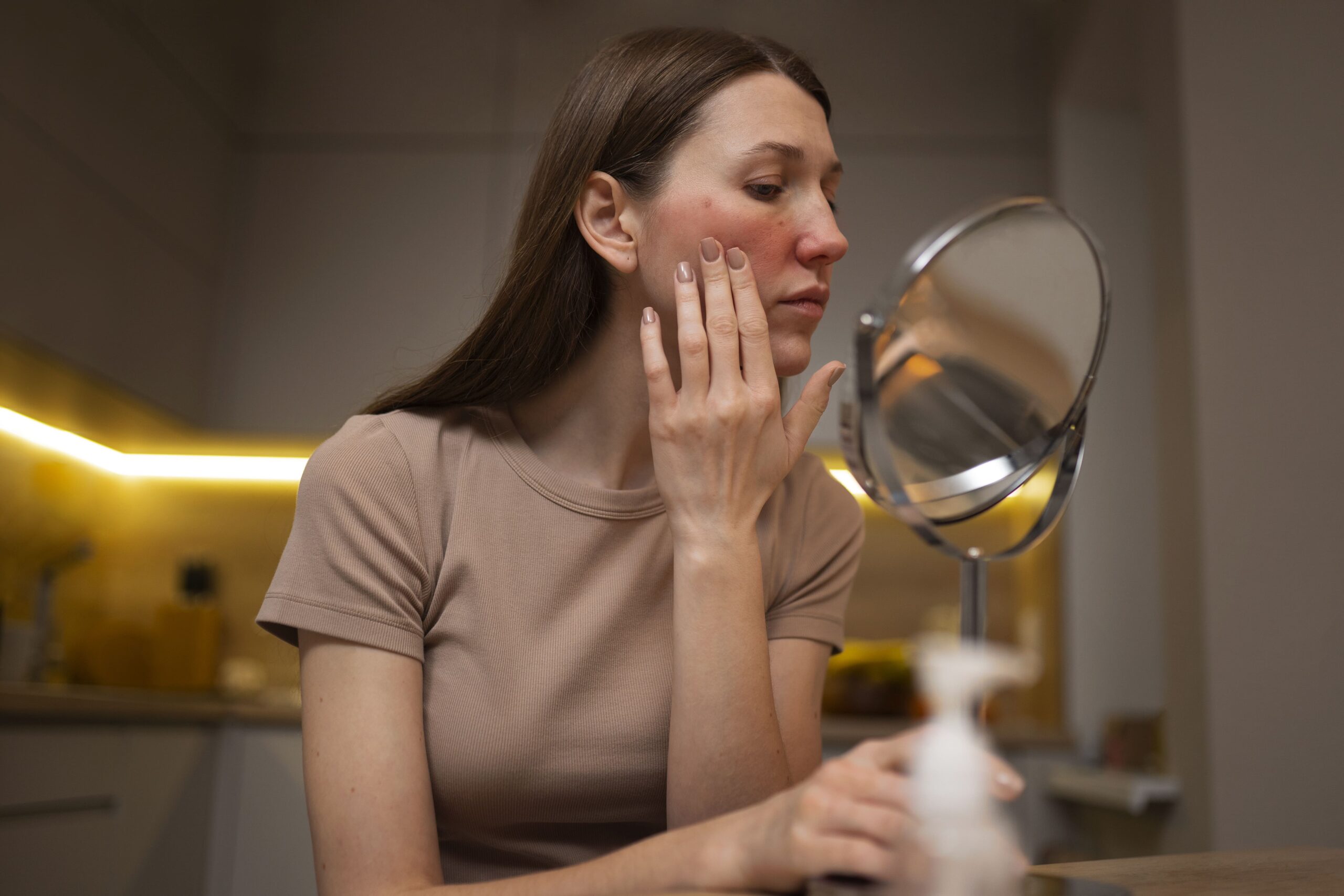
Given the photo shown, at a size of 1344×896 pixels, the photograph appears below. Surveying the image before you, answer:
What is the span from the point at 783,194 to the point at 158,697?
2159 mm

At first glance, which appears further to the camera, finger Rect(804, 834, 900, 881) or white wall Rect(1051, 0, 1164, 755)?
white wall Rect(1051, 0, 1164, 755)

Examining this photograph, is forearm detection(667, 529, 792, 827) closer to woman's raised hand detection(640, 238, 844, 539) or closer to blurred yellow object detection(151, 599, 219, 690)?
woman's raised hand detection(640, 238, 844, 539)

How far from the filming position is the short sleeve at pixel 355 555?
2.60 ft

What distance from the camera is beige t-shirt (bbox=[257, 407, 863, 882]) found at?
0.83 m

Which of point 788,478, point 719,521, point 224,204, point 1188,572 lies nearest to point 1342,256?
point 1188,572

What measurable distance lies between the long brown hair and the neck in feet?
0.07

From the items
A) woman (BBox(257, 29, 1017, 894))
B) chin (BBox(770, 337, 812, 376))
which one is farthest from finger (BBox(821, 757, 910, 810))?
chin (BBox(770, 337, 812, 376))

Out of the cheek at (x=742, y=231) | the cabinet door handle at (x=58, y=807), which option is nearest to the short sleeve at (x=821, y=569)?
the cheek at (x=742, y=231)

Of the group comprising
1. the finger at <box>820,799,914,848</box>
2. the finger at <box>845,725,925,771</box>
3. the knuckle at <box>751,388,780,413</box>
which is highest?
the knuckle at <box>751,388,780,413</box>

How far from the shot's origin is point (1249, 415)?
1.69 metres

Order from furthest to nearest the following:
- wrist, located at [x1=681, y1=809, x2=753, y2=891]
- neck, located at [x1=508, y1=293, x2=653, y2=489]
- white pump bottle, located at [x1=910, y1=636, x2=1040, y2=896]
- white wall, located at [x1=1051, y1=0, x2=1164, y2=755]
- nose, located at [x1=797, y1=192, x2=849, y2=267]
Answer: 1. white wall, located at [x1=1051, y1=0, x2=1164, y2=755]
2. neck, located at [x1=508, y1=293, x2=653, y2=489]
3. nose, located at [x1=797, y1=192, x2=849, y2=267]
4. wrist, located at [x1=681, y1=809, x2=753, y2=891]
5. white pump bottle, located at [x1=910, y1=636, x2=1040, y2=896]

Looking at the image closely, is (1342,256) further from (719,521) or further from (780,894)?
(780,894)

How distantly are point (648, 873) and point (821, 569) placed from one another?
0.50m

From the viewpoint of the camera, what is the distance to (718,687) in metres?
0.78
